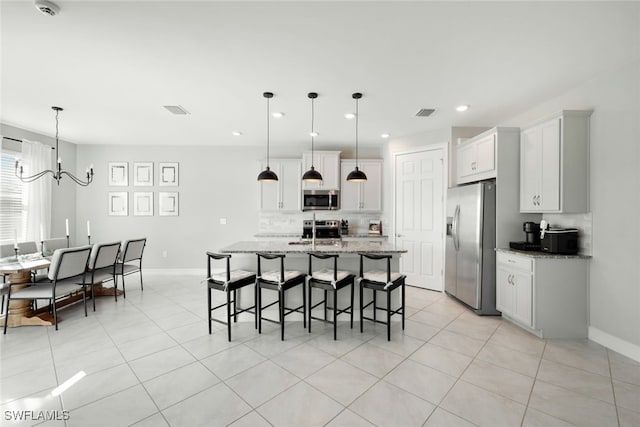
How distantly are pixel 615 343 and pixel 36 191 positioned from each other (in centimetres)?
816

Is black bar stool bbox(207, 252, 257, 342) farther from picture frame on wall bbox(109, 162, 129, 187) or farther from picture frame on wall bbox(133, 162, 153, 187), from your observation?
picture frame on wall bbox(109, 162, 129, 187)

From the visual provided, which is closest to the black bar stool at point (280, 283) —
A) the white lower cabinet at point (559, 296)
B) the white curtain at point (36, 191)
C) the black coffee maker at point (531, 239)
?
the white lower cabinet at point (559, 296)

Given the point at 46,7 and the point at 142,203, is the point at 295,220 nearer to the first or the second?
the point at 142,203

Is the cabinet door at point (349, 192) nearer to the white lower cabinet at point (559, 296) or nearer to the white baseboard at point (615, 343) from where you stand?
the white lower cabinet at point (559, 296)

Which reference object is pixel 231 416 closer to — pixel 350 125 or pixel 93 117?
pixel 350 125

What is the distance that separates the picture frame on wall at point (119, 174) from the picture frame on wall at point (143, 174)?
0.16 meters

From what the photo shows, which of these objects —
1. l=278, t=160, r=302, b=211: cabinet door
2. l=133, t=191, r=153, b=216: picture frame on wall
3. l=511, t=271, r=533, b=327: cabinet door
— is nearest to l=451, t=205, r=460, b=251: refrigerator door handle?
l=511, t=271, r=533, b=327: cabinet door

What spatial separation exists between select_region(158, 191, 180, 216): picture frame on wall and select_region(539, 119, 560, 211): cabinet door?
241 inches

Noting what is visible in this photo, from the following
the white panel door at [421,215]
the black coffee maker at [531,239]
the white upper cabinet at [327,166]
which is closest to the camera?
the black coffee maker at [531,239]

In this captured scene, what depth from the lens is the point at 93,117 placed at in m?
3.95

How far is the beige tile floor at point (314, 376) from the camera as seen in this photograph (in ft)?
5.82

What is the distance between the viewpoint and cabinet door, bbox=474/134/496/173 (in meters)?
3.45

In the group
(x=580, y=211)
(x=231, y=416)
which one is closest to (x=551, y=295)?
(x=580, y=211)

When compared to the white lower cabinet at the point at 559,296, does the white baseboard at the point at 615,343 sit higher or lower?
lower
